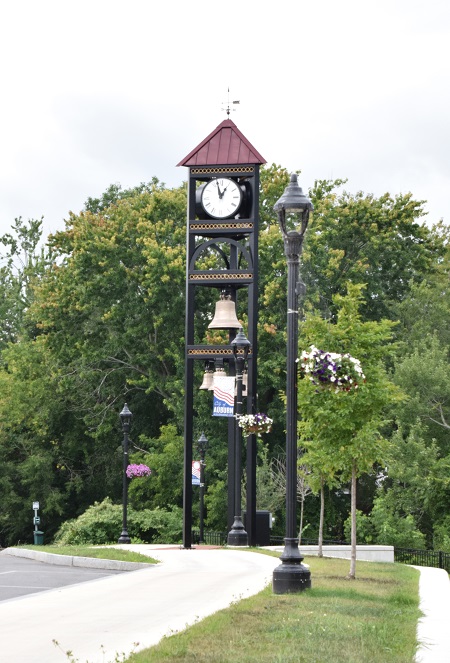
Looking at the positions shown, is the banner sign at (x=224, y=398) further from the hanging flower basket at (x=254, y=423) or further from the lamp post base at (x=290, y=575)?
the lamp post base at (x=290, y=575)

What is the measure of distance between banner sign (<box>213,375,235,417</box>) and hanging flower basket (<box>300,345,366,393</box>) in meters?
13.5

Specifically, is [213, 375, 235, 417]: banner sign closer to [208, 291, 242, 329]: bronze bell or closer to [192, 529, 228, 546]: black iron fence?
[208, 291, 242, 329]: bronze bell

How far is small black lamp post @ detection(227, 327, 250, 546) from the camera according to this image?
3075cm

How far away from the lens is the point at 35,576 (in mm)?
22125

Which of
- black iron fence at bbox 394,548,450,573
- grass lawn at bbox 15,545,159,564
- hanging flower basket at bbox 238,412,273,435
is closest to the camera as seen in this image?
grass lawn at bbox 15,545,159,564

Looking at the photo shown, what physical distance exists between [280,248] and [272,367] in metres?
4.82

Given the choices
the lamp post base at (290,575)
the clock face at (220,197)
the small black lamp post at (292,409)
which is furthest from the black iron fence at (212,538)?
the lamp post base at (290,575)

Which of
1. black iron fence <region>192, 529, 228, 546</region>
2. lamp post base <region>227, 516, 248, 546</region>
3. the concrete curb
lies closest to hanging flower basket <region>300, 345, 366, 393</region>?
the concrete curb

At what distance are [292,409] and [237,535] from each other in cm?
1487

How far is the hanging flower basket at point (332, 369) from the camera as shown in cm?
1725

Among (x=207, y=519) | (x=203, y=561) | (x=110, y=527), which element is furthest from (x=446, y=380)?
(x=203, y=561)

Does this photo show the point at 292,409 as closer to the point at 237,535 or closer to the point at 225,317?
the point at 225,317

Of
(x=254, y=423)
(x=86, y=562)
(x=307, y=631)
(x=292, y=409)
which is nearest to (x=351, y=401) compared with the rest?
(x=292, y=409)

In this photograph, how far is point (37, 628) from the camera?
1323 cm
